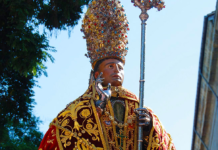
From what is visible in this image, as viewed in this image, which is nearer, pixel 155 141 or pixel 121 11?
pixel 155 141

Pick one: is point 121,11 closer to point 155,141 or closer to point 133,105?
point 133,105

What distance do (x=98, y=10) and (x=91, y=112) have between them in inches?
80.5

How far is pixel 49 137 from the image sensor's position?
998cm

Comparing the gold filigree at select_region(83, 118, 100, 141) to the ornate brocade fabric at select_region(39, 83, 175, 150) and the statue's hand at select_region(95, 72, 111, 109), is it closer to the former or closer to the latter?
the ornate brocade fabric at select_region(39, 83, 175, 150)

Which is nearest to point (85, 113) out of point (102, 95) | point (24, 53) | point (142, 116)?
point (102, 95)

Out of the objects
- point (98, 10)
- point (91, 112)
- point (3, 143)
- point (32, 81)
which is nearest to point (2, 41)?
point (32, 81)

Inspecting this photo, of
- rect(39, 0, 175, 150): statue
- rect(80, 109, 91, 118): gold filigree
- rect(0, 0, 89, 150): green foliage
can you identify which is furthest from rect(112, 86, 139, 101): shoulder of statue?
rect(0, 0, 89, 150): green foliage

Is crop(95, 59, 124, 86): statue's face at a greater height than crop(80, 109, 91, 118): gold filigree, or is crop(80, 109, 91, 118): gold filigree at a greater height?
crop(95, 59, 124, 86): statue's face

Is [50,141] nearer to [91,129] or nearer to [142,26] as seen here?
[91,129]

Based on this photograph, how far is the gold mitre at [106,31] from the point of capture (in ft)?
35.5

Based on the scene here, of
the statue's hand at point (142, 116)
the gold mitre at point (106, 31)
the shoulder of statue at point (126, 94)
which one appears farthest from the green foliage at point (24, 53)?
the statue's hand at point (142, 116)

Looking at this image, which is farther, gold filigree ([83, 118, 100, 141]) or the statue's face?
the statue's face

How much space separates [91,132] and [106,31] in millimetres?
2036

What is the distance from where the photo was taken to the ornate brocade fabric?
9.81 m
